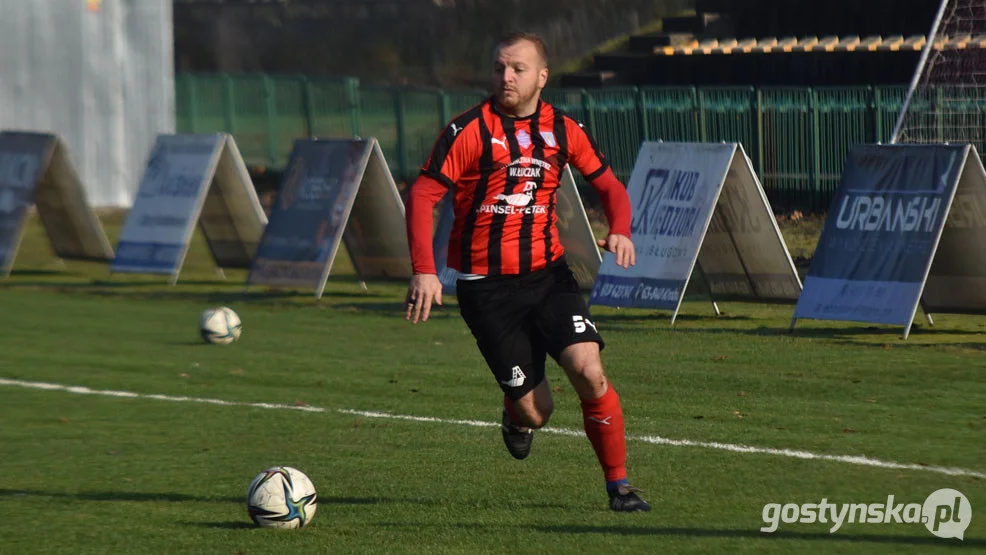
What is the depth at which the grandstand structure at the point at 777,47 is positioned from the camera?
1021 inches

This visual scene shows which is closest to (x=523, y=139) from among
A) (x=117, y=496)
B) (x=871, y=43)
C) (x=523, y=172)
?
(x=523, y=172)

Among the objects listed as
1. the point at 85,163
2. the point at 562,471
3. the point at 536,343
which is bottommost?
the point at 85,163

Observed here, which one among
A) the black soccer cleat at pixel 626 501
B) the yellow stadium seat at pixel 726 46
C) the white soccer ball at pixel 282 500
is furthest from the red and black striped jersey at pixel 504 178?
the yellow stadium seat at pixel 726 46

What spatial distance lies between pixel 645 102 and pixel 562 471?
58.2 ft

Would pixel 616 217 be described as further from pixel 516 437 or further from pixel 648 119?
pixel 648 119

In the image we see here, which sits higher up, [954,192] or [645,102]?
[954,192]

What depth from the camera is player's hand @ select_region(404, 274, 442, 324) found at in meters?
7.32

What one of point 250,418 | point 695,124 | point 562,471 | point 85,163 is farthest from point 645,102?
point 562,471

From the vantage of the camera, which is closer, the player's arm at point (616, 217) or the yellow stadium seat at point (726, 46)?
the player's arm at point (616, 217)

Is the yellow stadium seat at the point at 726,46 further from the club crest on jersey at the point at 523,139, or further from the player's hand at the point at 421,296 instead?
the player's hand at the point at 421,296

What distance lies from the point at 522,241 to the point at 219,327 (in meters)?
6.75

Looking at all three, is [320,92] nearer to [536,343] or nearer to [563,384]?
[563,384]

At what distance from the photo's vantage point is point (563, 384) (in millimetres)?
11688

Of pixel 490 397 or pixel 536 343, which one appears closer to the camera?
pixel 536 343
